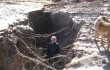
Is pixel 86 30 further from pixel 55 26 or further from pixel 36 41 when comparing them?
pixel 55 26

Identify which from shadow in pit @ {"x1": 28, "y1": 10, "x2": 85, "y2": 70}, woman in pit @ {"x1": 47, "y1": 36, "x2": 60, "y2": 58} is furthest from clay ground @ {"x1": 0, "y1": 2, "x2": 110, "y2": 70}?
woman in pit @ {"x1": 47, "y1": 36, "x2": 60, "y2": 58}

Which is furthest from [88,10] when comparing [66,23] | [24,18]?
[24,18]

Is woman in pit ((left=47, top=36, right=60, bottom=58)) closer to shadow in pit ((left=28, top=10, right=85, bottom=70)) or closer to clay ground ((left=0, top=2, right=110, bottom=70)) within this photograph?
shadow in pit ((left=28, top=10, right=85, bottom=70))

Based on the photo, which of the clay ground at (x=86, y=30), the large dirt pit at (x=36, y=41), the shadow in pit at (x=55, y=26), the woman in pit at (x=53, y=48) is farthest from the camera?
the shadow in pit at (x=55, y=26)

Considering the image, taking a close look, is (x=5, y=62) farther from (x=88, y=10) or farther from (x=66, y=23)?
(x=88, y=10)

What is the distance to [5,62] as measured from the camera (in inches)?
442

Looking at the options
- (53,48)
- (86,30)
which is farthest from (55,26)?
(53,48)

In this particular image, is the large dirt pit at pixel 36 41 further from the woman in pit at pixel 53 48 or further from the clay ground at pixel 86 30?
the clay ground at pixel 86 30

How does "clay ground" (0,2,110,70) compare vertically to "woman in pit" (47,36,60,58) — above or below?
above

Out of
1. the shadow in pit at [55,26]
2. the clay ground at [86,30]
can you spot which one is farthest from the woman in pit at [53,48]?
the clay ground at [86,30]

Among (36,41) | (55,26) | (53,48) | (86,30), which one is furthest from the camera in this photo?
(55,26)

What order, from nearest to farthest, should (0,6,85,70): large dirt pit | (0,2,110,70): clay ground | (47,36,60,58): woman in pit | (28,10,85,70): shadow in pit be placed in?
(0,2,110,70): clay ground → (0,6,85,70): large dirt pit → (47,36,60,58): woman in pit → (28,10,85,70): shadow in pit

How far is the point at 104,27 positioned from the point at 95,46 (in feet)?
2.95

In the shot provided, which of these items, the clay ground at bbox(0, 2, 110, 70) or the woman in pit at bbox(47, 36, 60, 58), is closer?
the clay ground at bbox(0, 2, 110, 70)
